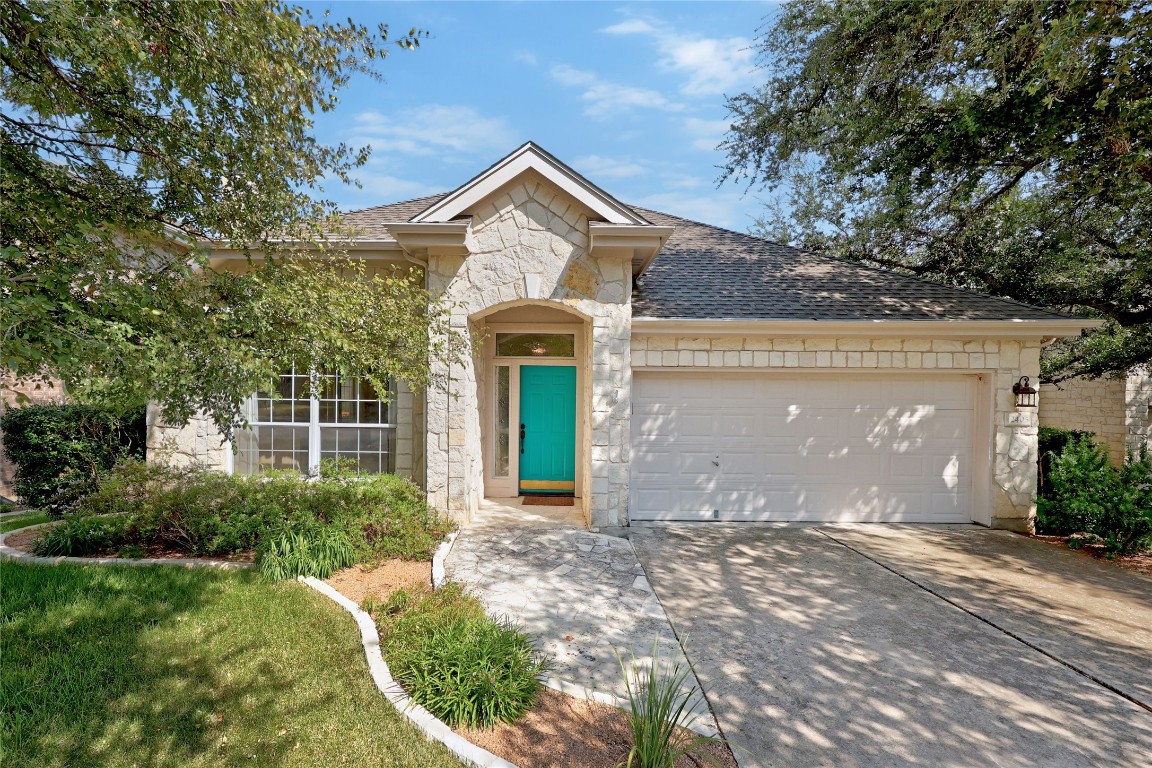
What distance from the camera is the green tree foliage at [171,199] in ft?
9.95

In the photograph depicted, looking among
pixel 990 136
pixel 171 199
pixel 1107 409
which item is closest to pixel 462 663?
pixel 171 199

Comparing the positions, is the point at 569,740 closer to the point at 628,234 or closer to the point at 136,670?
the point at 136,670

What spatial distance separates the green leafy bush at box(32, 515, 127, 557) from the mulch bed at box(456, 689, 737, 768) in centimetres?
555

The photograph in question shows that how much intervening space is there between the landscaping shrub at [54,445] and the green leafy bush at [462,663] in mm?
6991

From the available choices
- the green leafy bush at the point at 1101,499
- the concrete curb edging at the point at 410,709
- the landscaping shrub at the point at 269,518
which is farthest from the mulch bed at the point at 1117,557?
the landscaping shrub at the point at 269,518

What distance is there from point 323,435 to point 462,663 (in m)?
6.11

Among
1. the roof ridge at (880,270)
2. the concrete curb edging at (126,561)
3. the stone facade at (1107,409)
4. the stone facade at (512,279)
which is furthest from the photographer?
the stone facade at (1107,409)

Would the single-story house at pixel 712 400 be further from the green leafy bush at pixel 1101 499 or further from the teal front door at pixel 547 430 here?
the teal front door at pixel 547 430

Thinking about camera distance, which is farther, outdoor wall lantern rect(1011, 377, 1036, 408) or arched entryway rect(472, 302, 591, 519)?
arched entryway rect(472, 302, 591, 519)

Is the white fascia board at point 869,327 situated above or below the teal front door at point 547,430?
above

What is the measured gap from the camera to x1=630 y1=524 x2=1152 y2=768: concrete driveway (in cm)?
316

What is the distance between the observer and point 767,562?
629cm

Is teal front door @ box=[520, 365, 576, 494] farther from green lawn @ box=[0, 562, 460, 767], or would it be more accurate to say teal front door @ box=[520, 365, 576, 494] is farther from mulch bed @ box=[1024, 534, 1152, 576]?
mulch bed @ box=[1024, 534, 1152, 576]

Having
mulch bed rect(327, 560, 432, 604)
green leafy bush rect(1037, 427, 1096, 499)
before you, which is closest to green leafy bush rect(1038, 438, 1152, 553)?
green leafy bush rect(1037, 427, 1096, 499)
